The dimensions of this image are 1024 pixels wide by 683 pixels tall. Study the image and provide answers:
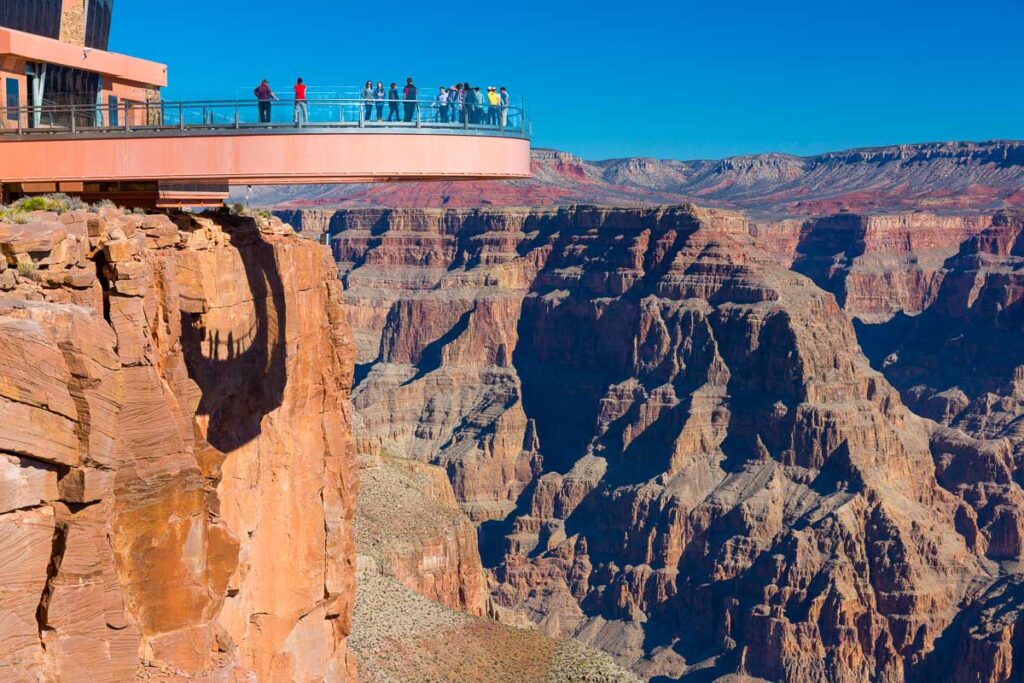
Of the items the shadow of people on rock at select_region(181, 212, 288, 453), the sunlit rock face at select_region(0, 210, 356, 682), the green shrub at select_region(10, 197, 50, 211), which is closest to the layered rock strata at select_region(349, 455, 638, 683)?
the sunlit rock face at select_region(0, 210, 356, 682)

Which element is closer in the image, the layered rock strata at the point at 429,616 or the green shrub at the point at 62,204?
the green shrub at the point at 62,204

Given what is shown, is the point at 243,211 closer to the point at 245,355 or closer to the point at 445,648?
the point at 245,355

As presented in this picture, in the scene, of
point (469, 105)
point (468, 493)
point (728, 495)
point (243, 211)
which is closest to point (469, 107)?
point (469, 105)

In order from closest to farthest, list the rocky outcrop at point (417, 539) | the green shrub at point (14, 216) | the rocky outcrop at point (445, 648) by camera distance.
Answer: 1. the green shrub at point (14, 216)
2. the rocky outcrop at point (445, 648)
3. the rocky outcrop at point (417, 539)

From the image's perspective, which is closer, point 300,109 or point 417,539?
point 300,109

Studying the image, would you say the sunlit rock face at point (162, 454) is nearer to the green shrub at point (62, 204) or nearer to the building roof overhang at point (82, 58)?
the green shrub at point (62, 204)

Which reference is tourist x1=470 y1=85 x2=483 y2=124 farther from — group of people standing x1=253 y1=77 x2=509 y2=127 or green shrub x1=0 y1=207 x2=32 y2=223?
green shrub x1=0 y1=207 x2=32 y2=223

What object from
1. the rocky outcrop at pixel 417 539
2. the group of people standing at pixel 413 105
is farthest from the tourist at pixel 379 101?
the rocky outcrop at pixel 417 539
